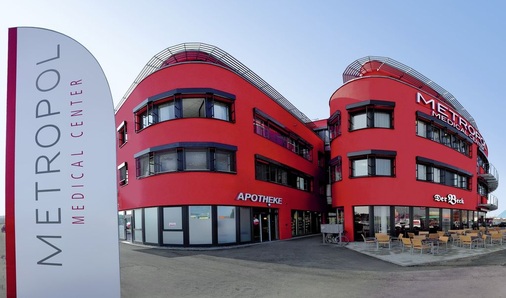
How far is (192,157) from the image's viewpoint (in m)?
21.2

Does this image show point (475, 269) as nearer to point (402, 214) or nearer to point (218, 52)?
point (402, 214)

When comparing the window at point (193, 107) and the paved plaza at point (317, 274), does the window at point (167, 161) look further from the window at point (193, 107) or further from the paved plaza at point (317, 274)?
the paved plaza at point (317, 274)

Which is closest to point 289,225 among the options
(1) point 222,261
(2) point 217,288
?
(1) point 222,261

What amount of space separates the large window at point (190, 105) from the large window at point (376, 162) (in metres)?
10.9

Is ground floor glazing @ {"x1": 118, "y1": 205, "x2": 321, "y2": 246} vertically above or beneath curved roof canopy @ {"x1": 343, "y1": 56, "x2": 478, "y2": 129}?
beneath

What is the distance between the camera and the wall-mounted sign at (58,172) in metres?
4.39

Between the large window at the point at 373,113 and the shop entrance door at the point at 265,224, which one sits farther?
the large window at the point at 373,113

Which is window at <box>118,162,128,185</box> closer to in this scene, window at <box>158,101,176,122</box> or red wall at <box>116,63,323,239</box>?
red wall at <box>116,63,323,239</box>

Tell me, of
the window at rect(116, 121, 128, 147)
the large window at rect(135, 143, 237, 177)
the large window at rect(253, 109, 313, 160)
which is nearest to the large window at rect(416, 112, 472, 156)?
the large window at rect(253, 109, 313, 160)

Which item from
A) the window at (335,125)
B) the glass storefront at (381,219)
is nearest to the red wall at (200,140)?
the window at (335,125)

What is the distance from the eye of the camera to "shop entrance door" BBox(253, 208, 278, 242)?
24.1 m

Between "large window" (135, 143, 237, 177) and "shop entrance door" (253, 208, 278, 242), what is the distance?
4772 millimetres

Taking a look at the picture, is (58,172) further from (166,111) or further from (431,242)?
(431,242)

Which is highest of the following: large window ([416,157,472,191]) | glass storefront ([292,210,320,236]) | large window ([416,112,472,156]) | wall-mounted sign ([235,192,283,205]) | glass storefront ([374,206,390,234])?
large window ([416,112,472,156])
